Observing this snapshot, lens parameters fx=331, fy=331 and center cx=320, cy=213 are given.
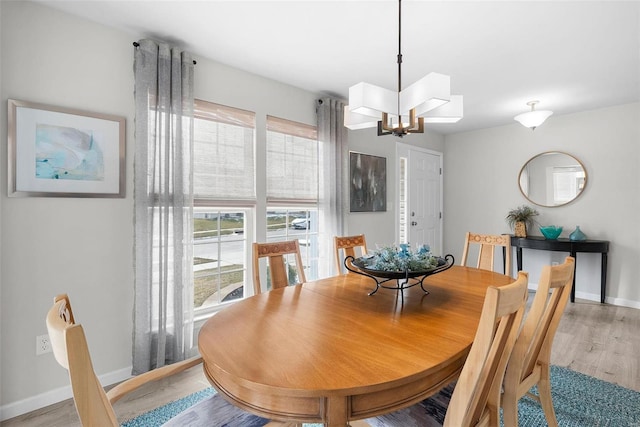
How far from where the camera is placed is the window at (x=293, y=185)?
10.5ft

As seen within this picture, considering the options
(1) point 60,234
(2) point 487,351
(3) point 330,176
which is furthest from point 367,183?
(2) point 487,351

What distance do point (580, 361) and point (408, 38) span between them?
2.81 metres

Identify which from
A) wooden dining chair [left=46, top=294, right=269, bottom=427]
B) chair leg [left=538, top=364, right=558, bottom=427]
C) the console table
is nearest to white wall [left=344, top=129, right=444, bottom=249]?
the console table

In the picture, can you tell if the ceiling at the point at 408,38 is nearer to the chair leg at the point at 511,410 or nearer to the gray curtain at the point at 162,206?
the gray curtain at the point at 162,206

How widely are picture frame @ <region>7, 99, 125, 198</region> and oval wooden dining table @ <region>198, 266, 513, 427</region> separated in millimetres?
1426

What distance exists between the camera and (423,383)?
97cm

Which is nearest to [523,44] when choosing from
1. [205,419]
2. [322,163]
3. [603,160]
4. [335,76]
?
[335,76]

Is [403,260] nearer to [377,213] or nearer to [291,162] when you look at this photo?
[291,162]

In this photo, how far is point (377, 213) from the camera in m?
4.31

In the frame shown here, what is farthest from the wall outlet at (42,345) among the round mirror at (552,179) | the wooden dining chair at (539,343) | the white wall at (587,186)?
the round mirror at (552,179)

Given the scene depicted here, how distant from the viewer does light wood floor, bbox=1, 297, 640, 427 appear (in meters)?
1.95

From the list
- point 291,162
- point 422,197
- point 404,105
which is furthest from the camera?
point 422,197

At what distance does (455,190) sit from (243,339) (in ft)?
16.8

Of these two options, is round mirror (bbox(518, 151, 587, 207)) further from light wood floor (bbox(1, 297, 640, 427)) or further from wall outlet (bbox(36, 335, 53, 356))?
wall outlet (bbox(36, 335, 53, 356))
